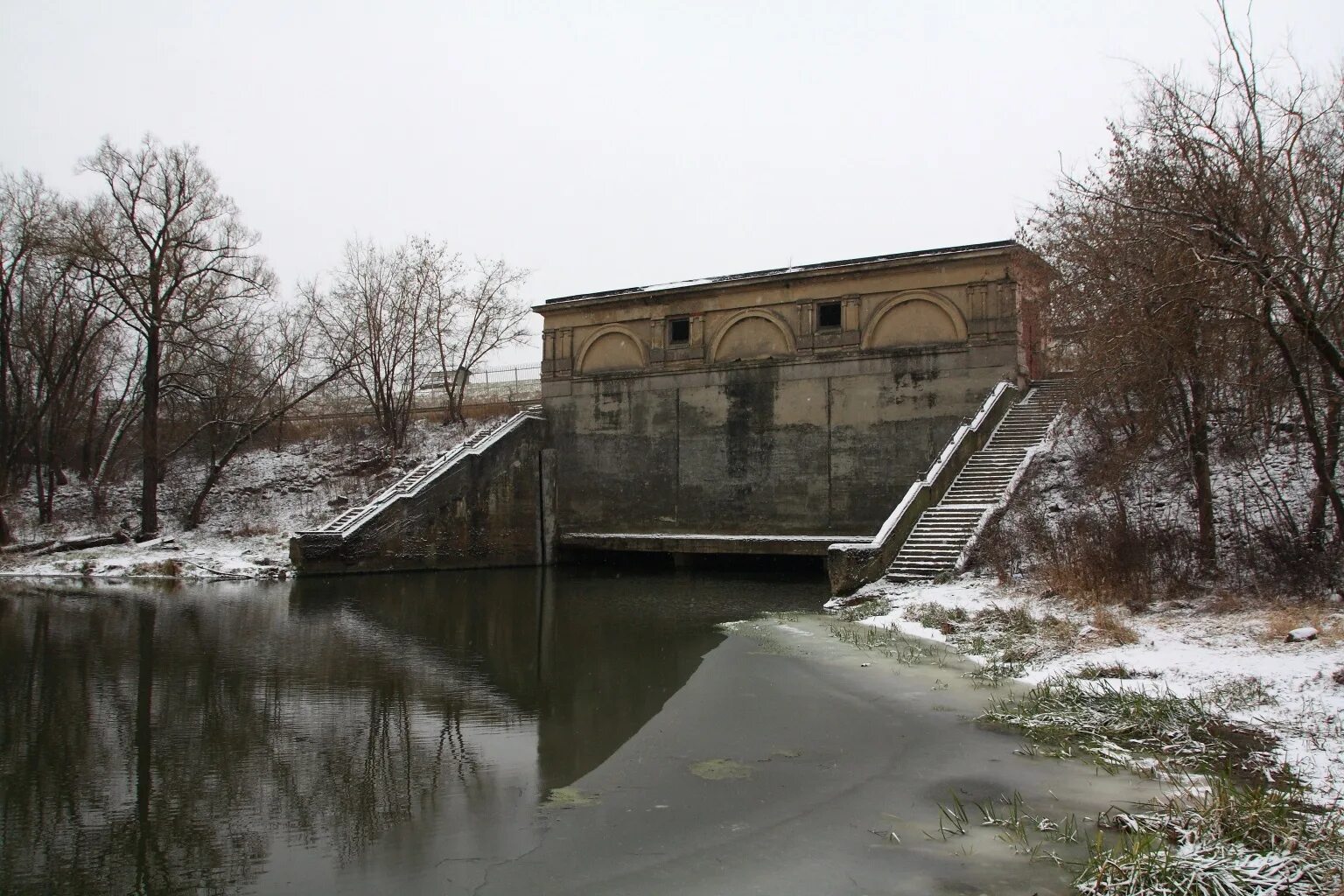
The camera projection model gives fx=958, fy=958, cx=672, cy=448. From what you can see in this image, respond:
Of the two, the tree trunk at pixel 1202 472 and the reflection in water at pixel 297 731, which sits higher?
the tree trunk at pixel 1202 472

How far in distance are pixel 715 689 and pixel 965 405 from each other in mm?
16349

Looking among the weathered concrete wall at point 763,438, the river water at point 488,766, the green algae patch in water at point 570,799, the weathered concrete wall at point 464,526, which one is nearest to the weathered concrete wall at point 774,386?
the weathered concrete wall at point 763,438

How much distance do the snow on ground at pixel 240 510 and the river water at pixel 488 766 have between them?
9.10 m

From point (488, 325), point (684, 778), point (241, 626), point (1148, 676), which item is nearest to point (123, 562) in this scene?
point (241, 626)

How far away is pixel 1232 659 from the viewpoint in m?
8.95

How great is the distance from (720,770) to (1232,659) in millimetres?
5329

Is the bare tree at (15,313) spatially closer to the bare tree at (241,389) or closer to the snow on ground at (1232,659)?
the bare tree at (241,389)

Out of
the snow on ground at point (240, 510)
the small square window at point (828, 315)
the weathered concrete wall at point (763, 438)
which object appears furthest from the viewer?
the small square window at point (828, 315)

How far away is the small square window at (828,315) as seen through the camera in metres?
26.4

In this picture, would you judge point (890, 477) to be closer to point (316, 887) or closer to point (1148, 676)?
point (1148, 676)

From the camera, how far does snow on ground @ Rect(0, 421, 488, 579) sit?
21.8 metres

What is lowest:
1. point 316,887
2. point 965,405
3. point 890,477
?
point 316,887

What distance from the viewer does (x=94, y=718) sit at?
27.2 ft

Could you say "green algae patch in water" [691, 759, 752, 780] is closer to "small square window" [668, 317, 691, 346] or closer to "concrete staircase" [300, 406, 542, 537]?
"concrete staircase" [300, 406, 542, 537]
